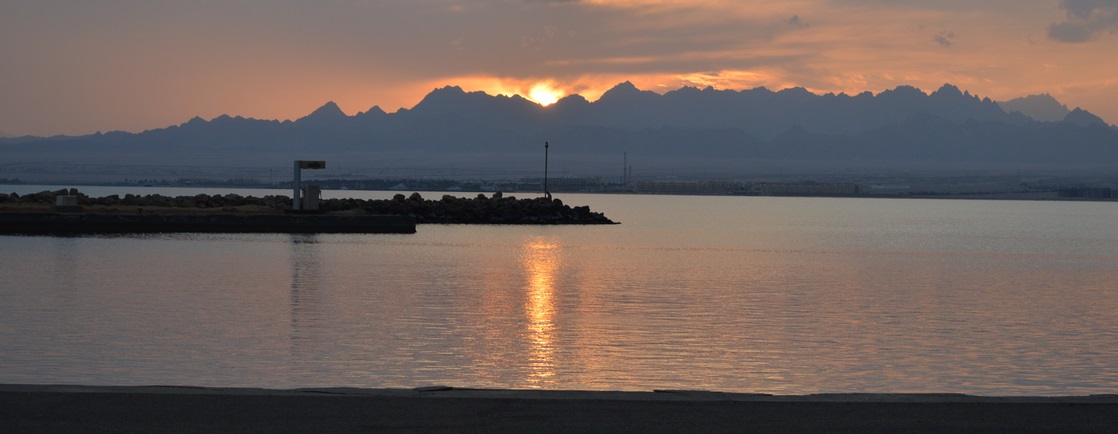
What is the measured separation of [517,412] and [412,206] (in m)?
62.7

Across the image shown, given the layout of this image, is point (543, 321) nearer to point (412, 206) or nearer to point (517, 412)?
point (517, 412)

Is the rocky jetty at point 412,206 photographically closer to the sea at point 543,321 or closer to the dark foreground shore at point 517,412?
the sea at point 543,321

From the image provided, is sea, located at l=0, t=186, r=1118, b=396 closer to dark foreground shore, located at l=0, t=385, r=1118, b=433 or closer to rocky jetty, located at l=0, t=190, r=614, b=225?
dark foreground shore, located at l=0, t=385, r=1118, b=433

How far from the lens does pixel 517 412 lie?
7.85 meters

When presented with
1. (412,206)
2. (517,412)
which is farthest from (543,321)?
(412,206)

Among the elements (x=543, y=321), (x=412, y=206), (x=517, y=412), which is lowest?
(x=543, y=321)

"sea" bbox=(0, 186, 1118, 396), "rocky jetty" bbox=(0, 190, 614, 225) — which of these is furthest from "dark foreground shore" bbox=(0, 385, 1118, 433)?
"rocky jetty" bbox=(0, 190, 614, 225)

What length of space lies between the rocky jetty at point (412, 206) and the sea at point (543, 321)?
62.3 feet

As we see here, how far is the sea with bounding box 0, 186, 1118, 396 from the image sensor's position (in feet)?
44.3

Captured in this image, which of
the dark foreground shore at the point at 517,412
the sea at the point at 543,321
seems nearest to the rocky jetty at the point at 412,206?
the sea at the point at 543,321

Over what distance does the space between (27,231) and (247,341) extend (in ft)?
107

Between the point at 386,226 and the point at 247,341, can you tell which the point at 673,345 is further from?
the point at 386,226

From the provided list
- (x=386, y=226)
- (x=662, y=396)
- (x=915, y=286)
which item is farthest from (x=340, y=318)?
(x=386, y=226)

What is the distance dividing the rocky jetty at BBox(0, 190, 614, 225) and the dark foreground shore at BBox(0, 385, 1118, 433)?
47.4 meters
